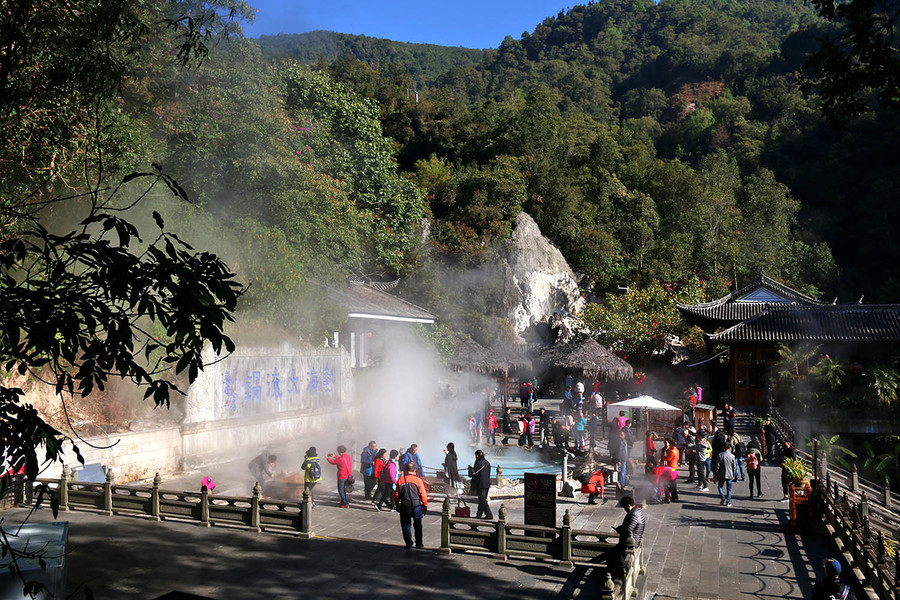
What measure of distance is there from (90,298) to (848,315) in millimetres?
32148

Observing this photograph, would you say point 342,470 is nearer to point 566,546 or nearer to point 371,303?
point 566,546

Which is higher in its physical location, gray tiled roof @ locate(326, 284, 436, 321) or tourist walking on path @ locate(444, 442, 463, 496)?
gray tiled roof @ locate(326, 284, 436, 321)

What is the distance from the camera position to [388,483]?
14.0m

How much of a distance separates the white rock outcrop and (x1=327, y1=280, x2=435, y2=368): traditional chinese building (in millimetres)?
11375

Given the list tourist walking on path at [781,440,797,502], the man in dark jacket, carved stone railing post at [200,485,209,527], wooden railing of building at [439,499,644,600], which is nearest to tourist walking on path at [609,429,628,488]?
tourist walking on path at [781,440,797,502]

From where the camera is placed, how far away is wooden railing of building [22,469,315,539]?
1182 centimetres

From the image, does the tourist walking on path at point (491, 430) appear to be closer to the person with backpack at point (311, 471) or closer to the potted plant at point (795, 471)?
the person with backpack at point (311, 471)

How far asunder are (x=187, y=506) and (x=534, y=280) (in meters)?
33.1

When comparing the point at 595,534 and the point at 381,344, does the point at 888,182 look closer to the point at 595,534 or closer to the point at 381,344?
the point at 381,344

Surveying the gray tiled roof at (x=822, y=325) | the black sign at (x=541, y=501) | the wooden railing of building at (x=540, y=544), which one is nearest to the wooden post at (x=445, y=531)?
the wooden railing of building at (x=540, y=544)

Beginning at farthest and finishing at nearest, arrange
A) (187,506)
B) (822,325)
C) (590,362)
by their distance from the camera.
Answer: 1. (822,325)
2. (590,362)
3. (187,506)

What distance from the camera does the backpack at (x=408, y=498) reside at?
Result: 10930 millimetres

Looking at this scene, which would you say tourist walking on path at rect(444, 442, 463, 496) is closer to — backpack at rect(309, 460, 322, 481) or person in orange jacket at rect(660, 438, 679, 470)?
backpack at rect(309, 460, 322, 481)

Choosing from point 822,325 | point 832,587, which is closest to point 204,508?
point 832,587
